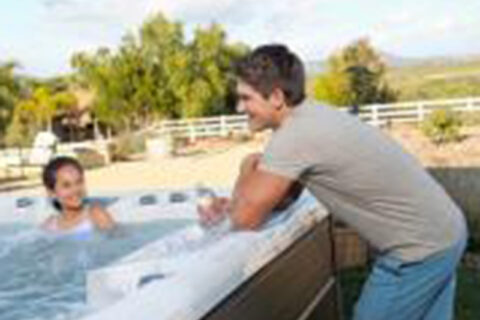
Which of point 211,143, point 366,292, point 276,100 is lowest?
point 211,143

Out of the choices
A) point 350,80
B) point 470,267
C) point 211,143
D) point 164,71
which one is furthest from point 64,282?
point 164,71

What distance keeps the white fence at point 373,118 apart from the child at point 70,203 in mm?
13165

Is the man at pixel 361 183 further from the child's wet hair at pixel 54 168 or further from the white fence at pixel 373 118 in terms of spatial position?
the white fence at pixel 373 118

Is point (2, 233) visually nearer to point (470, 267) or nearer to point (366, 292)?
point (470, 267)

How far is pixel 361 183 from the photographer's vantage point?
95.3 inches

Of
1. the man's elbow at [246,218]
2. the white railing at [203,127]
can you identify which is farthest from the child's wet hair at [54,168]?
the white railing at [203,127]

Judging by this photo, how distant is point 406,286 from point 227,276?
0.50 meters

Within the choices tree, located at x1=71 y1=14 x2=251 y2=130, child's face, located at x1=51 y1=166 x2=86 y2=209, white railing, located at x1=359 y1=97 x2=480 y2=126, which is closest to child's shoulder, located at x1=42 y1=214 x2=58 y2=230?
child's face, located at x1=51 y1=166 x2=86 y2=209

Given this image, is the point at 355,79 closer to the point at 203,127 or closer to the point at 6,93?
the point at 203,127

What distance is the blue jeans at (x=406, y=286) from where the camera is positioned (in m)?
2.51

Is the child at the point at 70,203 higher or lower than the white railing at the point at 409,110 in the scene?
higher

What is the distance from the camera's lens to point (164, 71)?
2481cm

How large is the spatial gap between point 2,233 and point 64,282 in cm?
131

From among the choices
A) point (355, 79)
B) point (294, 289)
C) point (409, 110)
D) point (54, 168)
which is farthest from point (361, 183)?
point (355, 79)
